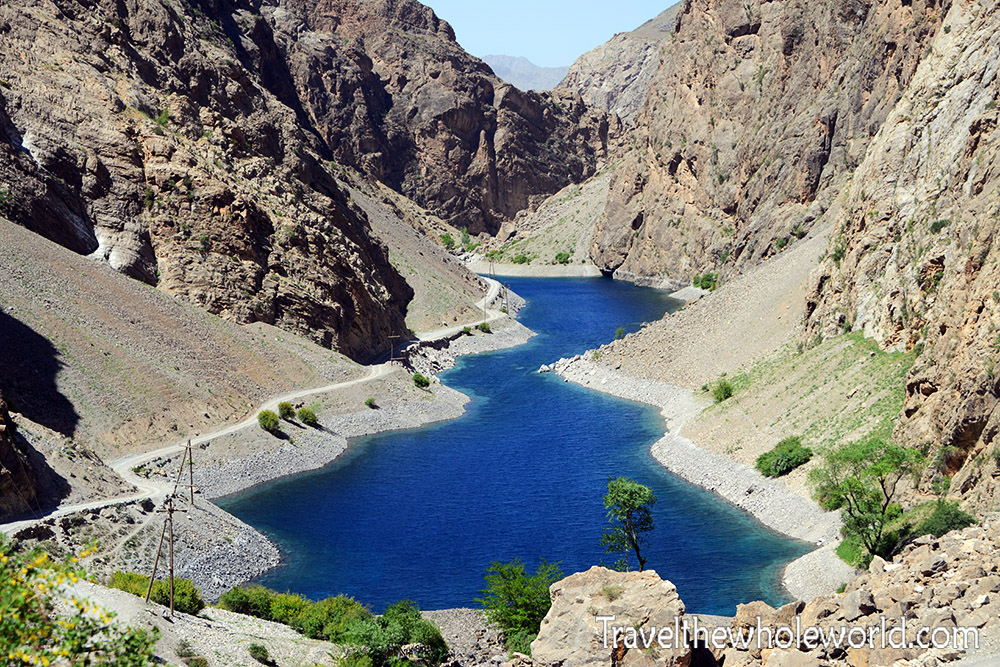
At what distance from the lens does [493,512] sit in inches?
2473

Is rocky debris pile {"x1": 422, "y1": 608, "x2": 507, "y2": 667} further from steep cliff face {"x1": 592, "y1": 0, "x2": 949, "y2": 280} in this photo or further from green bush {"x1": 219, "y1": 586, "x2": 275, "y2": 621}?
steep cliff face {"x1": 592, "y1": 0, "x2": 949, "y2": 280}

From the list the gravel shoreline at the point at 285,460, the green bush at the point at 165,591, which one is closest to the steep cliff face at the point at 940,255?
the green bush at the point at 165,591

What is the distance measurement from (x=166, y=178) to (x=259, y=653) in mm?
73193

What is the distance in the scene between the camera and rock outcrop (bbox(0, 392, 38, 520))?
4994 centimetres

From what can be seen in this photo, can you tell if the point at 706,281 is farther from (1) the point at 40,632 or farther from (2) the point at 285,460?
(1) the point at 40,632

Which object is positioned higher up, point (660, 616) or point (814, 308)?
point (814, 308)

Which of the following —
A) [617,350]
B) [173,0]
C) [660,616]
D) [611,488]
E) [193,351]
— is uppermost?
[173,0]

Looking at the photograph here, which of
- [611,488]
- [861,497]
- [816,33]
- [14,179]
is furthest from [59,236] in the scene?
[816,33]

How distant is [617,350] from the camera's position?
10650 cm

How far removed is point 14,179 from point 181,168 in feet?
54.4

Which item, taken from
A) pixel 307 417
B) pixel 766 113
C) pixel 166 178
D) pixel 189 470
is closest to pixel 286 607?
pixel 189 470

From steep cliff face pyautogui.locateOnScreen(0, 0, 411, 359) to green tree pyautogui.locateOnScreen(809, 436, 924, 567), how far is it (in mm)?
59007

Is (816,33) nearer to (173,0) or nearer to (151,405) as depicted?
(173,0)

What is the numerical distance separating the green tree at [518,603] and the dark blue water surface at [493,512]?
13.7ft
